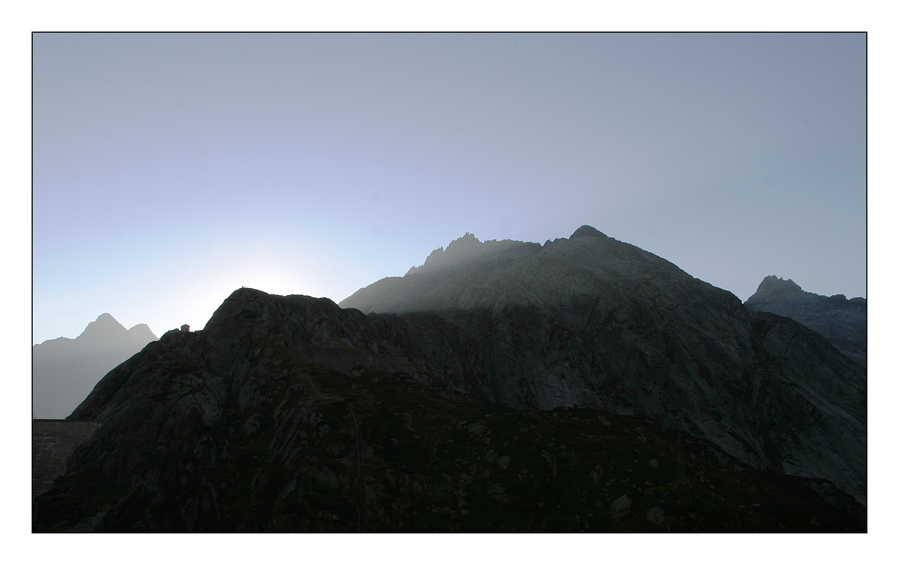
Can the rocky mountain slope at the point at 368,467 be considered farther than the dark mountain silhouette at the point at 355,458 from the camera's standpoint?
No

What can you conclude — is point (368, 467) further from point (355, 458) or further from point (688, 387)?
point (688, 387)

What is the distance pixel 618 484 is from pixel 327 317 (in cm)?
9182

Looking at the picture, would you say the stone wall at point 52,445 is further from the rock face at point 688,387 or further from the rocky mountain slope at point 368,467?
the rock face at point 688,387

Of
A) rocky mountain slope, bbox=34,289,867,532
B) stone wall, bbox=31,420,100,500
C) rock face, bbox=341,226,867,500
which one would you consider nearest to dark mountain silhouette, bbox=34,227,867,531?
rocky mountain slope, bbox=34,289,867,532

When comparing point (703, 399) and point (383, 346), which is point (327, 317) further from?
point (703, 399)

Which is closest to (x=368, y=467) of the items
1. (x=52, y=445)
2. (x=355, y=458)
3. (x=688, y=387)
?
(x=355, y=458)

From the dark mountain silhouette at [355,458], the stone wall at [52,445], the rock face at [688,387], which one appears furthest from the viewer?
the rock face at [688,387]

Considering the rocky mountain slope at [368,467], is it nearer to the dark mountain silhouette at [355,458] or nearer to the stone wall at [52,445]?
the dark mountain silhouette at [355,458]

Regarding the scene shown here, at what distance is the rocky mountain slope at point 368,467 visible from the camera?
250 feet

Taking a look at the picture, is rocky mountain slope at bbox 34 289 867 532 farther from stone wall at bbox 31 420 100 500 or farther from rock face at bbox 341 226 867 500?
rock face at bbox 341 226 867 500

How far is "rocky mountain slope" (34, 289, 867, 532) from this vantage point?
76.1m

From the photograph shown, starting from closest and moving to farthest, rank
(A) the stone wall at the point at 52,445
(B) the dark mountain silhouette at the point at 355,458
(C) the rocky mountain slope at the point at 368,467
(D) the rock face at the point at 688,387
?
(C) the rocky mountain slope at the point at 368,467, (B) the dark mountain silhouette at the point at 355,458, (A) the stone wall at the point at 52,445, (D) the rock face at the point at 688,387

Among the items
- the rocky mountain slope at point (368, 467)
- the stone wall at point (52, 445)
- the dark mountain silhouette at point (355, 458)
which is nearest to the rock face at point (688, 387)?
the dark mountain silhouette at point (355, 458)

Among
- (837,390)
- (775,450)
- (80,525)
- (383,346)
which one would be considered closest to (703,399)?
(775,450)
